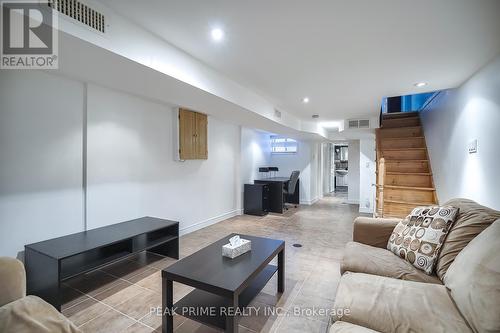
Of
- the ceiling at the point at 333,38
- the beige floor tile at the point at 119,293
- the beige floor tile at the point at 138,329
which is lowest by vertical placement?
the beige floor tile at the point at 138,329

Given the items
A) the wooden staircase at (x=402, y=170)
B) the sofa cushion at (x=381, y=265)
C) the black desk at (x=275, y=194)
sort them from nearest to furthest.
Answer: the sofa cushion at (x=381, y=265), the wooden staircase at (x=402, y=170), the black desk at (x=275, y=194)

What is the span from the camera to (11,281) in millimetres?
1337

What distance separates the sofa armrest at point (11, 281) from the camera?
130 cm

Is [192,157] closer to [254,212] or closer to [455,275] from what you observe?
[254,212]

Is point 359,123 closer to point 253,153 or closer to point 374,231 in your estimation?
point 253,153

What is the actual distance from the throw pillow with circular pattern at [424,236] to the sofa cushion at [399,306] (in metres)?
0.27

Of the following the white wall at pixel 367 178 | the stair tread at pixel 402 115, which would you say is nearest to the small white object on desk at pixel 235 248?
the stair tread at pixel 402 115

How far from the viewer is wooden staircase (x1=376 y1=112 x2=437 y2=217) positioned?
367 centimetres

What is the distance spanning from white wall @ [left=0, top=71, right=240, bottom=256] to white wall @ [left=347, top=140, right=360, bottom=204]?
5294mm

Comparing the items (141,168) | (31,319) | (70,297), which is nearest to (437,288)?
(31,319)

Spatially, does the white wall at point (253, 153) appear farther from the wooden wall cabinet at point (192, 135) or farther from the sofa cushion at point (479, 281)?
the sofa cushion at point (479, 281)

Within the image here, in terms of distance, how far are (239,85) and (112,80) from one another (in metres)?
1.45

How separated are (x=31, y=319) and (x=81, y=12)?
1.80 meters

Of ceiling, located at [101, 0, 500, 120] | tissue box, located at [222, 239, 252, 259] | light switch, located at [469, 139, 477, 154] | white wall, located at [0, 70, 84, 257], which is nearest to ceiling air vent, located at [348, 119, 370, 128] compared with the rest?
ceiling, located at [101, 0, 500, 120]
